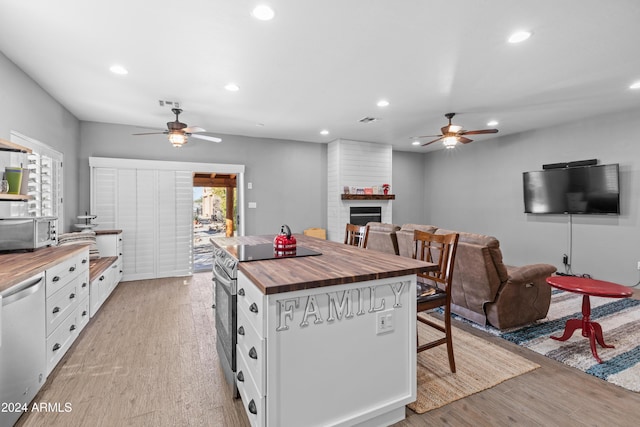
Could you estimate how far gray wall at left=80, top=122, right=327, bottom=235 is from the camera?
523cm

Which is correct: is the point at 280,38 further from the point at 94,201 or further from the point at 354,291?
the point at 94,201

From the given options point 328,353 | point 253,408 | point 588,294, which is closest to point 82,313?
point 253,408

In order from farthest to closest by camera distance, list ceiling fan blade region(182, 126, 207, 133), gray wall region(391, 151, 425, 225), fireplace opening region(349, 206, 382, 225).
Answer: gray wall region(391, 151, 425, 225) → fireplace opening region(349, 206, 382, 225) → ceiling fan blade region(182, 126, 207, 133)

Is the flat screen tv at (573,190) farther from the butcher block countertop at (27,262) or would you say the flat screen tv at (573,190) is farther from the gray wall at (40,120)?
the gray wall at (40,120)

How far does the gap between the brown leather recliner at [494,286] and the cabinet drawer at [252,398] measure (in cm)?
219

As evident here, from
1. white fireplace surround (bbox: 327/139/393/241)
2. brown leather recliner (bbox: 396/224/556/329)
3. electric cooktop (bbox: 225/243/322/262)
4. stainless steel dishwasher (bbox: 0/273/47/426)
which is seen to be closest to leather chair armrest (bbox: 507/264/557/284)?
brown leather recliner (bbox: 396/224/556/329)

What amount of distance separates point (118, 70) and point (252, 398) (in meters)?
3.38

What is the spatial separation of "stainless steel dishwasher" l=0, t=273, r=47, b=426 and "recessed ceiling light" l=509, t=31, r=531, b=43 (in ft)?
12.7

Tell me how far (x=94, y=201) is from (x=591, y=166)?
8151 mm

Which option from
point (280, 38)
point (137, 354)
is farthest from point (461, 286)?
point (137, 354)

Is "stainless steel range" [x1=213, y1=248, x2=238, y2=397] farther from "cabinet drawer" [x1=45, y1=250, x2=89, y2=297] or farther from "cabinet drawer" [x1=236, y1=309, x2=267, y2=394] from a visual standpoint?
"cabinet drawer" [x1=45, y1=250, x2=89, y2=297]

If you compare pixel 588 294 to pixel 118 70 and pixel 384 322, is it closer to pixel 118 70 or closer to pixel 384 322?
pixel 384 322

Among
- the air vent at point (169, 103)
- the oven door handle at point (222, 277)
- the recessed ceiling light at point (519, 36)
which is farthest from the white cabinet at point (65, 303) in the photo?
the recessed ceiling light at point (519, 36)

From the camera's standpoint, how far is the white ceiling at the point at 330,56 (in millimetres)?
2238
